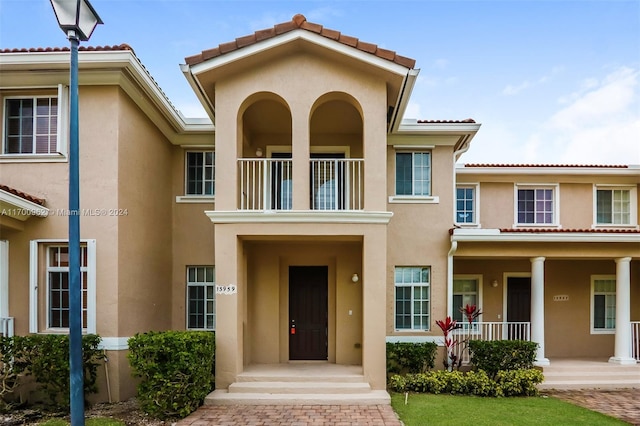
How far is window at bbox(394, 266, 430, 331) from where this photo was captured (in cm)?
1162

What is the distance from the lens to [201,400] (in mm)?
8477

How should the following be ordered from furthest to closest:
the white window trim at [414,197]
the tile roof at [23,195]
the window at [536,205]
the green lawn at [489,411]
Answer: the window at [536,205]
the white window trim at [414,197]
the tile roof at [23,195]
the green lawn at [489,411]

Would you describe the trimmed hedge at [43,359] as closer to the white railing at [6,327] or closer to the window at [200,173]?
the white railing at [6,327]

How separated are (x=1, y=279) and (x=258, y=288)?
5791mm

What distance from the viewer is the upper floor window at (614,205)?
14.6 meters

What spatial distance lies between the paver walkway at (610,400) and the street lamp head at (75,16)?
→ 39.2ft

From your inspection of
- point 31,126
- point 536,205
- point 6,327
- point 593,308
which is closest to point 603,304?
point 593,308

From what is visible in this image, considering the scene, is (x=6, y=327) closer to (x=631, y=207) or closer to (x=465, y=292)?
(x=465, y=292)

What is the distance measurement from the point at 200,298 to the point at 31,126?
605cm

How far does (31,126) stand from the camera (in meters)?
9.30

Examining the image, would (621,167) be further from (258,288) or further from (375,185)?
(258,288)

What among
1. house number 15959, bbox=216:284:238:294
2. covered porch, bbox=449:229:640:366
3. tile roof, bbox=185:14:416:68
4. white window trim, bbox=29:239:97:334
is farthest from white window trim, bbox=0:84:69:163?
covered porch, bbox=449:229:640:366

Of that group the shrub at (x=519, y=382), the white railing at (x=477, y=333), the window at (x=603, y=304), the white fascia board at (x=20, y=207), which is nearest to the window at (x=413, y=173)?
the white railing at (x=477, y=333)

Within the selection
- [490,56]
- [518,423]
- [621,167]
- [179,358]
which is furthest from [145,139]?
[621,167]
